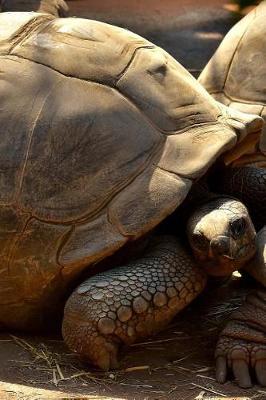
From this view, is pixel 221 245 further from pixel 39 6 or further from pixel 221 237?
pixel 39 6

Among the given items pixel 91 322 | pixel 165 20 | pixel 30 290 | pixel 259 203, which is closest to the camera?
pixel 91 322

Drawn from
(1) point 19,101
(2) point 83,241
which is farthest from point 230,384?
(1) point 19,101

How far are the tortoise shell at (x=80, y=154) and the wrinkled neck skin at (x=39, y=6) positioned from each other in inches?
143

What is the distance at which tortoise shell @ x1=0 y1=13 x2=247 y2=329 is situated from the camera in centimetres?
378

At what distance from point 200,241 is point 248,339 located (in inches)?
17.1

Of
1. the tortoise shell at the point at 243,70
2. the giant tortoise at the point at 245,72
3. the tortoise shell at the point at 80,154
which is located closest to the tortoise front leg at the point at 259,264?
the tortoise shell at the point at 80,154

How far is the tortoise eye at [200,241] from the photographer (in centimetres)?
376

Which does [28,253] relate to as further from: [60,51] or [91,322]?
[60,51]

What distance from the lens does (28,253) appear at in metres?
3.83

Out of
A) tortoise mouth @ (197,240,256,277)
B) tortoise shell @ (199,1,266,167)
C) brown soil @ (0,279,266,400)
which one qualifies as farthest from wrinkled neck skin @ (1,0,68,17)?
tortoise mouth @ (197,240,256,277)

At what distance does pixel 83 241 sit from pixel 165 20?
770 cm

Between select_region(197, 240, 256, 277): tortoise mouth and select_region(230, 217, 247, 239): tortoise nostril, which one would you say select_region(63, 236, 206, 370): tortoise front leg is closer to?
select_region(197, 240, 256, 277): tortoise mouth

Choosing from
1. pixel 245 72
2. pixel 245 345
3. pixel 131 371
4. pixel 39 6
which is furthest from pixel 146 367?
pixel 39 6

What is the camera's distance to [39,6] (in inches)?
318
